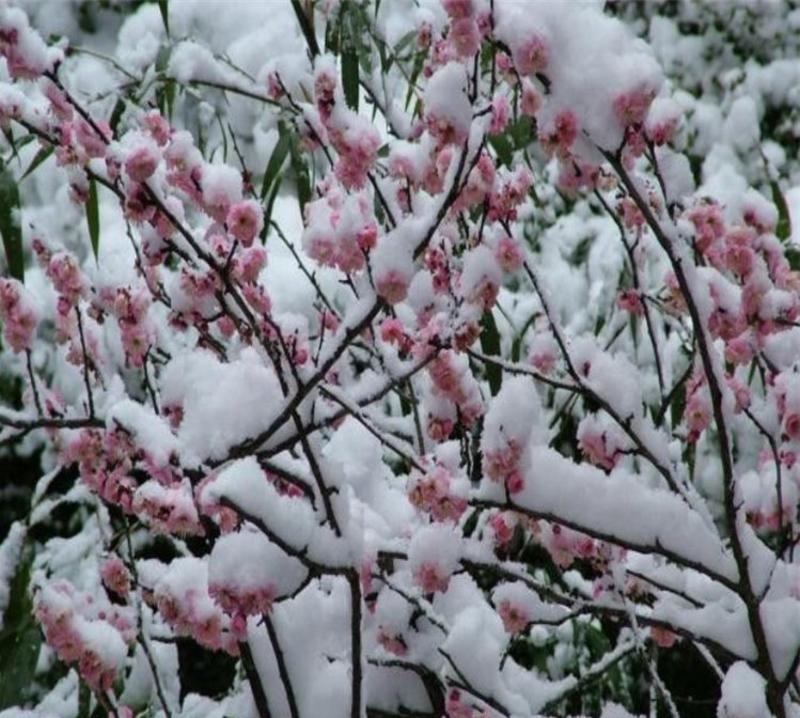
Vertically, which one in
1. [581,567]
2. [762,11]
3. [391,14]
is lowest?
[581,567]

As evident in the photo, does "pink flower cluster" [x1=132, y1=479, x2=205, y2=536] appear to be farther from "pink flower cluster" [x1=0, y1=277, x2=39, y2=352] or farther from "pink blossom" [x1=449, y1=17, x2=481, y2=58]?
"pink blossom" [x1=449, y1=17, x2=481, y2=58]

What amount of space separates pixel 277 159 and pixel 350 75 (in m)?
0.17

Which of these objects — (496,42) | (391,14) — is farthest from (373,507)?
(391,14)

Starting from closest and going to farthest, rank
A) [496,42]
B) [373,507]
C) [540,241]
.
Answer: [496,42] → [373,507] → [540,241]

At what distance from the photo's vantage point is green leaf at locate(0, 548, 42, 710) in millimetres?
1383

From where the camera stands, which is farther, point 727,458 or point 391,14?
point 391,14

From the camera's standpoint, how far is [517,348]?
5.65 ft

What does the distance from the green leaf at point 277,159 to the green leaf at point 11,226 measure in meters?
0.36

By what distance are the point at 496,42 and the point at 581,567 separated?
1.46 m

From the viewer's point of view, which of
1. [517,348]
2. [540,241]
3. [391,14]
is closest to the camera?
[517,348]

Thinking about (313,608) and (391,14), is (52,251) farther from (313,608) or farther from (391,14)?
(391,14)

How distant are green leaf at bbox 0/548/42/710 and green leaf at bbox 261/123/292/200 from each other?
0.60 meters

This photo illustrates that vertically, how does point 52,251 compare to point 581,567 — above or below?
below

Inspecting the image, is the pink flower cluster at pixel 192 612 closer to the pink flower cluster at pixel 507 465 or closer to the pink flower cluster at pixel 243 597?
the pink flower cluster at pixel 243 597
